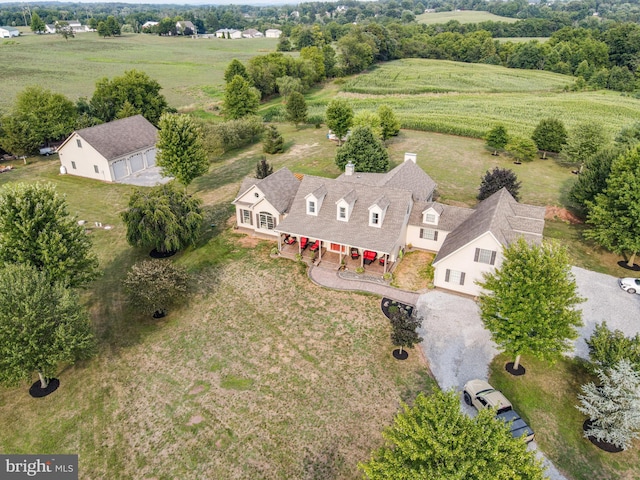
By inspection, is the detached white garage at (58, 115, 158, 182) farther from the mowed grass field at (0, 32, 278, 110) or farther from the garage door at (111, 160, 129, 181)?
the mowed grass field at (0, 32, 278, 110)

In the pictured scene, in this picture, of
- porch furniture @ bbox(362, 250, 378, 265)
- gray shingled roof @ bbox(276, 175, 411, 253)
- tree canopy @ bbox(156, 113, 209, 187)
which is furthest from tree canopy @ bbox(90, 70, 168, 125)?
porch furniture @ bbox(362, 250, 378, 265)

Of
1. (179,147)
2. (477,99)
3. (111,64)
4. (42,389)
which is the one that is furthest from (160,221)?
(111,64)

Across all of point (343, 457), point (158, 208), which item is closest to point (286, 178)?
point (158, 208)

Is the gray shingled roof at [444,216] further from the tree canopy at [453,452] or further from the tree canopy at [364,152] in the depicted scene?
the tree canopy at [453,452]

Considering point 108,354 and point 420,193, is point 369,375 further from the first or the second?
point 420,193

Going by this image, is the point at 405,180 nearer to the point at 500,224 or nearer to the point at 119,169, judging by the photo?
the point at 500,224

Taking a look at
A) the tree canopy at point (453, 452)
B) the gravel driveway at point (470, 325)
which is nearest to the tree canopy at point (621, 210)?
→ the gravel driveway at point (470, 325)
